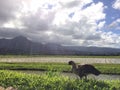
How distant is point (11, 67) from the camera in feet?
151

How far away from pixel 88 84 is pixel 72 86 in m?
0.83

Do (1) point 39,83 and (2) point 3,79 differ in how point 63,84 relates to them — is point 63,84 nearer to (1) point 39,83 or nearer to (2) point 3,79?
(1) point 39,83

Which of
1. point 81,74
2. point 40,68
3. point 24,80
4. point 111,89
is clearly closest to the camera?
point 111,89

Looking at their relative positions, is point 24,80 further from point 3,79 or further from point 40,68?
point 40,68

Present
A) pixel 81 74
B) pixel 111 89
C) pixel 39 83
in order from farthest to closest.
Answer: pixel 81 74
pixel 39 83
pixel 111 89

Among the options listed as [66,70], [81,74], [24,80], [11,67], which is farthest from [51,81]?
[11,67]

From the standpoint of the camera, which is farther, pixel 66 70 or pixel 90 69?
pixel 66 70

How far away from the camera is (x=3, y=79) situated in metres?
16.4

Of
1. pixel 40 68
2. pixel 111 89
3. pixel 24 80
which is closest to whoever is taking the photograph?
pixel 111 89

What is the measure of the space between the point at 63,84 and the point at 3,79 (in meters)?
4.08

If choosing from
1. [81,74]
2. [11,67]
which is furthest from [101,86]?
[11,67]

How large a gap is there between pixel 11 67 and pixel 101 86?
33.2 meters

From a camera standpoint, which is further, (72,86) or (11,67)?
(11,67)

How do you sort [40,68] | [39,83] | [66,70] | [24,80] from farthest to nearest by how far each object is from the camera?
1. [40,68]
2. [66,70]
3. [24,80]
4. [39,83]
